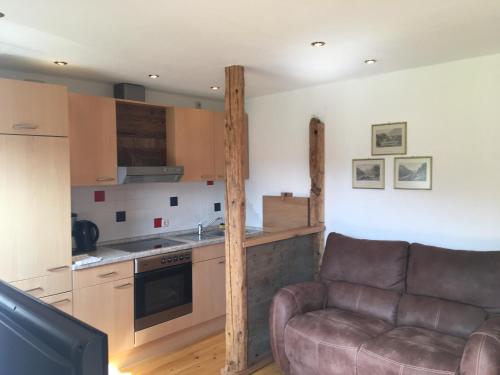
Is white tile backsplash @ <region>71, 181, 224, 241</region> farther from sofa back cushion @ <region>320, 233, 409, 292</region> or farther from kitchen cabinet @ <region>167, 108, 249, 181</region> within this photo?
sofa back cushion @ <region>320, 233, 409, 292</region>

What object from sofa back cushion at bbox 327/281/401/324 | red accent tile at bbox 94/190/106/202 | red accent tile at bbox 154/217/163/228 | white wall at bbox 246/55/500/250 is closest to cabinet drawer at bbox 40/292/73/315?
red accent tile at bbox 94/190/106/202

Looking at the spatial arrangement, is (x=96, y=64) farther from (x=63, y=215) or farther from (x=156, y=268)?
(x=156, y=268)

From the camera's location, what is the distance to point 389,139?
132 inches

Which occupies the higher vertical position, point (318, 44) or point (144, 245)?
point (318, 44)

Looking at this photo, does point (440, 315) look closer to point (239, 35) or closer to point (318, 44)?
point (318, 44)

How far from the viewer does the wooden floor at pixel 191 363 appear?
3.10 m

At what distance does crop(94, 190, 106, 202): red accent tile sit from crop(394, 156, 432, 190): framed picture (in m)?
2.58

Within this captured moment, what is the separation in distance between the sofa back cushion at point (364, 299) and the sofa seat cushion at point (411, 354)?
1.03 ft

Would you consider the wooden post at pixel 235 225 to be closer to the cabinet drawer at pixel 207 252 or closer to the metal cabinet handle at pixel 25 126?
the cabinet drawer at pixel 207 252

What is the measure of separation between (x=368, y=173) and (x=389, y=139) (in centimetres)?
35

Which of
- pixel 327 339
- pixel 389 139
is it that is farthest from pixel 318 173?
pixel 327 339

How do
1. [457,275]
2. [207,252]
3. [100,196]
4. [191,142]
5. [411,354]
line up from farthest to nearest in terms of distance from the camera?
1. [191,142]
2. [207,252]
3. [100,196]
4. [457,275]
5. [411,354]

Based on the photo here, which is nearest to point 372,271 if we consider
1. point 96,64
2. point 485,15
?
point 485,15

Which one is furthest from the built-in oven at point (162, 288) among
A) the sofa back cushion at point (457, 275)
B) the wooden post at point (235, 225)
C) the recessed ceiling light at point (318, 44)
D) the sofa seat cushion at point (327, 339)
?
the recessed ceiling light at point (318, 44)
